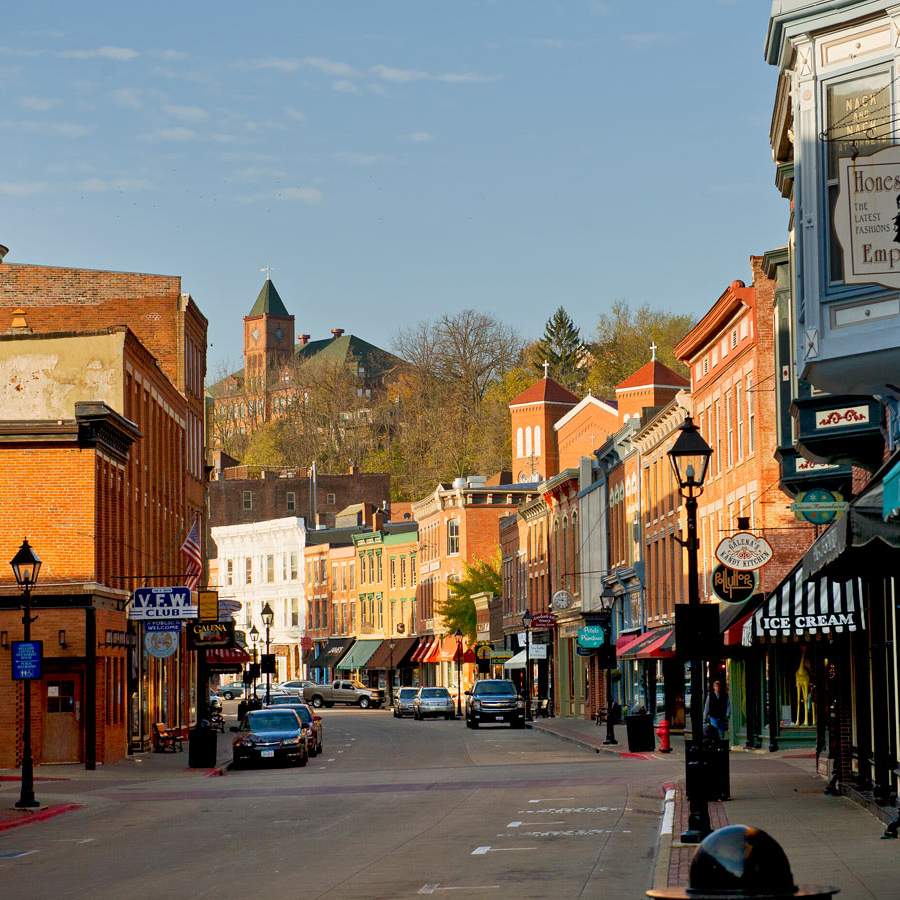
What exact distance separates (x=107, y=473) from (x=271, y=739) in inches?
326

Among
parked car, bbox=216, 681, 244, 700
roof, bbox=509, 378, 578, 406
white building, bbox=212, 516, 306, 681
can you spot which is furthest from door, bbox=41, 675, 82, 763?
white building, bbox=212, 516, 306, 681

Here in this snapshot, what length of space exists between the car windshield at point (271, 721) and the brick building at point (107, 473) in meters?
3.63

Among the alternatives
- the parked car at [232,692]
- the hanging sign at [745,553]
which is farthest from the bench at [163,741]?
the parked car at [232,692]

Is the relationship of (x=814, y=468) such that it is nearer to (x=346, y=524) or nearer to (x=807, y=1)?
(x=807, y=1)

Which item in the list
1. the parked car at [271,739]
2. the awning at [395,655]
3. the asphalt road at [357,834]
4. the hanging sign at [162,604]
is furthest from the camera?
the awning at [395,655]

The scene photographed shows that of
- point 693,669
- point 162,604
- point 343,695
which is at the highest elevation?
point 162,604

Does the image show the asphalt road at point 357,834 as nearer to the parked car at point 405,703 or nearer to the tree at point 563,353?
the parked car at point 405,703

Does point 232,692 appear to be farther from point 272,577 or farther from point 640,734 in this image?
point 640,734

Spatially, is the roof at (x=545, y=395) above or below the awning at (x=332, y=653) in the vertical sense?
above

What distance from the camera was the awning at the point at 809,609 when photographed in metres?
23.9

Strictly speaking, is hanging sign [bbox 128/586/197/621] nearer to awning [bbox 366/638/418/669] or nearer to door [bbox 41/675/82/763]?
door [bbox 41/675/82/763]

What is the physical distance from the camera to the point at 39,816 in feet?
88.6

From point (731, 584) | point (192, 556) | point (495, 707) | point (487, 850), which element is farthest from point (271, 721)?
point (495, 707)

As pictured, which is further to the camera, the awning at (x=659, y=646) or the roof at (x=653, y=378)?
the roof at (x=653, y=378)
